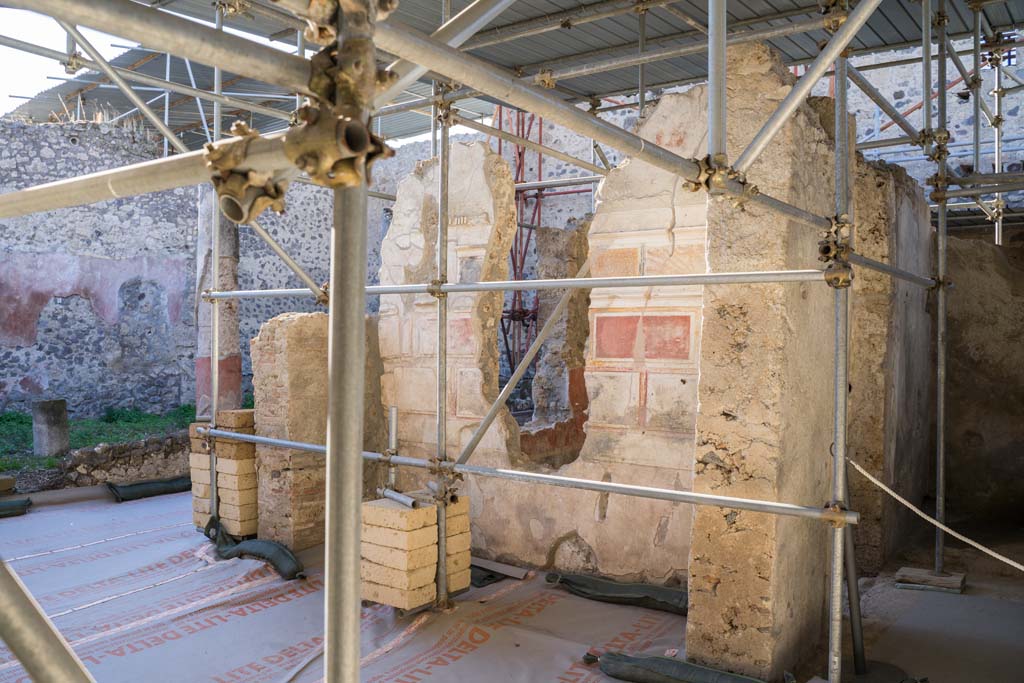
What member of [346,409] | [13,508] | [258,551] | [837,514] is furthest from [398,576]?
[13,508]

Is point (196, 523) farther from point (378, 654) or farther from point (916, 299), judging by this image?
point (916, 299)

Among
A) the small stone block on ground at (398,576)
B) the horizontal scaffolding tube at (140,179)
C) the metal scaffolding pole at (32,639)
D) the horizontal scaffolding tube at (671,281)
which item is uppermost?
the horizontal scaffolding tube at (140,179)

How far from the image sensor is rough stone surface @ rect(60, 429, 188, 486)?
909 cm

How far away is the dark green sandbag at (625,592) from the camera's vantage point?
5.39 meters

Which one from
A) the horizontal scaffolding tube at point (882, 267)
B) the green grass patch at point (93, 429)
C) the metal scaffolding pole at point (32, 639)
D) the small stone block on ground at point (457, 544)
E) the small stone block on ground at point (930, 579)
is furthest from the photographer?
the green grass patch at point (93, 429)

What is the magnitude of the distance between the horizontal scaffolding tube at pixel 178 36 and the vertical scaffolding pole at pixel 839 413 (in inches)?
111

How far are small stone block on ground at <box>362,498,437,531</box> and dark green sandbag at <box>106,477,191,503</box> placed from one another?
4.51 meters

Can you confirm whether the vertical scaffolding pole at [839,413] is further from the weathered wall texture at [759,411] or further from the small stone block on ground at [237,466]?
the small stone block on ground at [237,466]

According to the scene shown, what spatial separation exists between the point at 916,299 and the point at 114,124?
476 inches

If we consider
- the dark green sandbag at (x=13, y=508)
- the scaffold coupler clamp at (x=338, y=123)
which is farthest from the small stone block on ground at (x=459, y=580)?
the dark green sandbag at (x=13, y=508)

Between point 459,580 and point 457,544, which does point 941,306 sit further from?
point 459,580

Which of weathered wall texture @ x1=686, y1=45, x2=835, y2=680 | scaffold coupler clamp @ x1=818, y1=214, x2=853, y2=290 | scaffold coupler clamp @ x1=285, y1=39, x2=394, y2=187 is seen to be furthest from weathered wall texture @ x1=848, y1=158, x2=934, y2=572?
scaffold coupler clamp @ x1=285, y1=39, x2=394, y2=187

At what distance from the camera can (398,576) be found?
5.34 metres

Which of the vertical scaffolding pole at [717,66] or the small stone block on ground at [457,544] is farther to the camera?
the small stone block on ground at [457,544]
